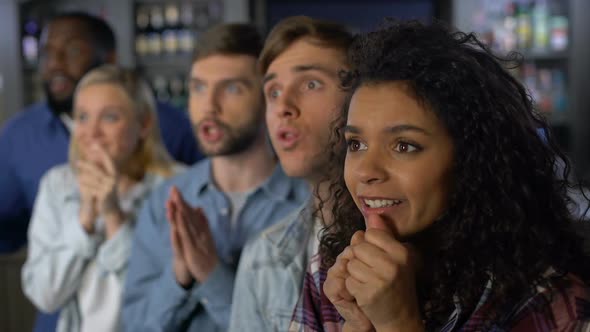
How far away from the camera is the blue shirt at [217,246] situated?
1.60 metres

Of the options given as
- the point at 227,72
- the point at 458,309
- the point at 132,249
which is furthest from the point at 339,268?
the point at 132,249

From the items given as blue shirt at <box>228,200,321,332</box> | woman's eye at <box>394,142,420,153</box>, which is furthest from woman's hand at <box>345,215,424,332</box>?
blue shirt at <box>228,200,321,332</box>

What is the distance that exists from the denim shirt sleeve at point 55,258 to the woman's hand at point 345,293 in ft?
3.69

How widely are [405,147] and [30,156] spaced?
190 centimetres

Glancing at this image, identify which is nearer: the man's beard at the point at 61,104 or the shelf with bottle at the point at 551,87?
the man's beard at the point at 61,104

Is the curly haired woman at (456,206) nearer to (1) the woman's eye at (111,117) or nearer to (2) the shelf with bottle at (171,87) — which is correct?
(1) the woman's eye at (111,117)

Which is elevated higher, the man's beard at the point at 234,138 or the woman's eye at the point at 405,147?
the woman's eye at the point at 405,147

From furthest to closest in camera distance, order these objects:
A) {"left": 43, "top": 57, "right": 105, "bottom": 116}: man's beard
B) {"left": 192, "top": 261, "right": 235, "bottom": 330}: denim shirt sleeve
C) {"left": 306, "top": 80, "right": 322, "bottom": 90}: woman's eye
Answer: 1. {"left": 43, "top": 57, "right": 105, "bottom": 116}: man's beard
2. {"left": 192, "top": 261, "right": 235, "bottom": 330}: denim shirt sleeve
3. {"left": 306, "top": 80, "right": 322, "bottom": 90}: woman's eye

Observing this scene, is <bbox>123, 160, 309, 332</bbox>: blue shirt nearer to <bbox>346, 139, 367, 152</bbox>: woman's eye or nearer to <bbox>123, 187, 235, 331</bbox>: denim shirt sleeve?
<bbox>123, 187, 235, 331</bbox>: denim shirt sleeve

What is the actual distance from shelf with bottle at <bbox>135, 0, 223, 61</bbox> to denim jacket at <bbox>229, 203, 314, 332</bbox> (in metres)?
3.50

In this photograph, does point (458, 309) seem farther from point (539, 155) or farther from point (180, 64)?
point (180, 64)

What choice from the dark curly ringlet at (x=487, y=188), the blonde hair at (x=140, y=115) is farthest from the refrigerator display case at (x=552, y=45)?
the dark curly ringlet at (x=487, y=188)

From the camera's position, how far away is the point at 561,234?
0.98 metres

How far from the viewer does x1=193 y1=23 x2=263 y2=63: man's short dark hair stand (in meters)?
1.70
